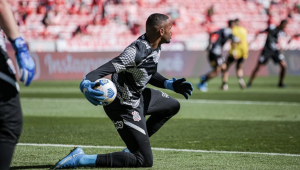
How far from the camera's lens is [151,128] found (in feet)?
20.2

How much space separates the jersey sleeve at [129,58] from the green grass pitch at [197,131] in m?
1.23

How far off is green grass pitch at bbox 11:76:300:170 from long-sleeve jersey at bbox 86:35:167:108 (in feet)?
2.77

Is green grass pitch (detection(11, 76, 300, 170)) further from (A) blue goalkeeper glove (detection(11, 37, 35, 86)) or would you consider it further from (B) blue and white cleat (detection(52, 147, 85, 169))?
(A) blue goalkeeper glove (detection(11, 37, 35, 86))

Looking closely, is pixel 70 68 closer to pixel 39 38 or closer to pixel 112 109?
pixel 39 38

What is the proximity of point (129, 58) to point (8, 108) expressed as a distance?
163 centimetres

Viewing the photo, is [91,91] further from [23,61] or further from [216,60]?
[216,60]

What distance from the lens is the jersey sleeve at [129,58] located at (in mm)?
4980

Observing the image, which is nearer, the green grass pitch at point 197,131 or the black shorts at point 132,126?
the black shorts at point 132,126

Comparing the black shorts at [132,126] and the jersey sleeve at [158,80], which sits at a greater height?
the jersey sleeve at [158,80]

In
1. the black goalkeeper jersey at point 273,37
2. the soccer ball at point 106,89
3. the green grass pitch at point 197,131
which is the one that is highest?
the soccer ball at point 106,89

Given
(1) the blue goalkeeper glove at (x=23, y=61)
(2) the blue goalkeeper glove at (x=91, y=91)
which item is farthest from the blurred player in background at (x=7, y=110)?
(2) the blue goalkeeper glove at (x=91, y=91)

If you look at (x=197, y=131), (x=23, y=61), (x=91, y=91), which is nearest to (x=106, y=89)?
(x=91, y=91)

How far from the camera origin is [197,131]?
852cm

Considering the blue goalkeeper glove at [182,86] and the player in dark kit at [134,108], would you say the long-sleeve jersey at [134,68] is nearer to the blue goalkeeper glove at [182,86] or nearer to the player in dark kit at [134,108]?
the player in dark kit at [134,108]
